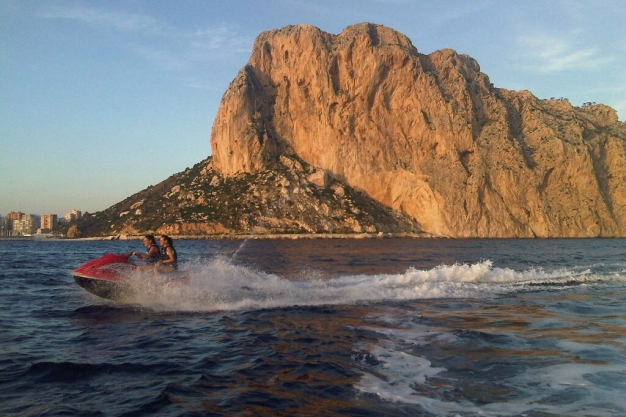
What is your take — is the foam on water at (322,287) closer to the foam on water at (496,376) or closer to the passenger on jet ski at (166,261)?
the passenger on jet ski at (166,261)

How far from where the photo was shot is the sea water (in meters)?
5.95

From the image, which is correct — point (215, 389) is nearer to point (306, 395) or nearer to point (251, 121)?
point (306, 395)

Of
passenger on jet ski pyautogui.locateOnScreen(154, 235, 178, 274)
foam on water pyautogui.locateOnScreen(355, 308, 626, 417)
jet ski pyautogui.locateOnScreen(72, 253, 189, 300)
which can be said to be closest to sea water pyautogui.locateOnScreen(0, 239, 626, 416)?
foam on water pyautogui.locateOnScreen(355, 308, 626, 417)

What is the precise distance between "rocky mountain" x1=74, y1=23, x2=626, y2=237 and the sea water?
67380mm

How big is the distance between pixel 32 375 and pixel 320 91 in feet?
300

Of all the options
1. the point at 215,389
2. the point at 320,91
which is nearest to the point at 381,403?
the point at 215,389

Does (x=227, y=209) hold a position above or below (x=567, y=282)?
above

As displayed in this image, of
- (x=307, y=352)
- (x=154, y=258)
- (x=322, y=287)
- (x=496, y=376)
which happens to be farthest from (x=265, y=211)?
(x=496, y=376)

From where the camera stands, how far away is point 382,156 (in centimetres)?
8931

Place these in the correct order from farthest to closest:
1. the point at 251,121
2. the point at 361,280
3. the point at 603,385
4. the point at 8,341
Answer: the point at 251,121 < the point at 361,280 < the point at 8,341 < the point at 603,385

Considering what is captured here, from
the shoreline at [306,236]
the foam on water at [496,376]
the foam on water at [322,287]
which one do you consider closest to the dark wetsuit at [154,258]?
the foam on water at [322,287]

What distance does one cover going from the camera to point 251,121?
9281 centimetres

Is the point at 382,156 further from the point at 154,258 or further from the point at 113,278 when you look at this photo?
the point at 113,278

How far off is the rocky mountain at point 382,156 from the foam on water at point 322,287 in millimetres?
61388
